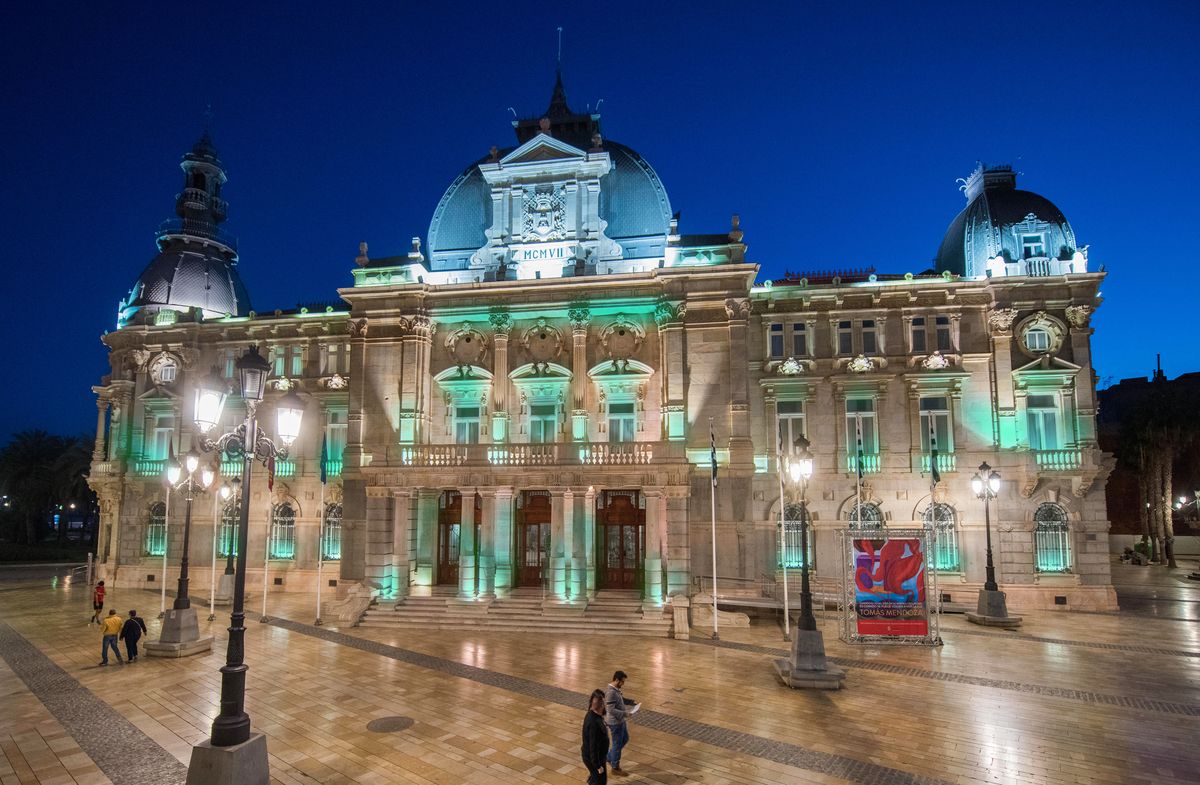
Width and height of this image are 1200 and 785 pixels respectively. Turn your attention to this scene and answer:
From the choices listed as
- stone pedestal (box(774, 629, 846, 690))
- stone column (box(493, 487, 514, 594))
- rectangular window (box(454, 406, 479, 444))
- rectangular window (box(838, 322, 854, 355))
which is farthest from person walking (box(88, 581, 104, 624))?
rectangular window (box(838, 322, 854, 355))

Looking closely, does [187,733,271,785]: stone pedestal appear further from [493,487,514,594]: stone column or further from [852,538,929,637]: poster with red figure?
[493,487,514,594]: stone column

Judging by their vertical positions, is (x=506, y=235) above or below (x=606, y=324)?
above

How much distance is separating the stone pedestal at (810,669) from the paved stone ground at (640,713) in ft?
1.38

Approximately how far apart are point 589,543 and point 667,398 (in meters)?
7.30

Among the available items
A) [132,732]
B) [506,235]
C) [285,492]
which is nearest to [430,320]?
[506,235]

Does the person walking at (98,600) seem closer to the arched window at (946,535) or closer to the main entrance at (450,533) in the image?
the main entrance at (450,533)

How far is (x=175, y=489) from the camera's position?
125ft

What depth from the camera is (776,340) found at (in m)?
34.1

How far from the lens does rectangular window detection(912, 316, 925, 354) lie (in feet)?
109

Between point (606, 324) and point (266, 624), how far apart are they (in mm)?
19176

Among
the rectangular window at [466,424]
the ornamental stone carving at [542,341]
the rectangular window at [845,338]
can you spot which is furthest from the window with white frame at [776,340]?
the rectangular window at [466,424]

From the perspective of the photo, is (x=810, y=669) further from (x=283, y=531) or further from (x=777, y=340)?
(x=283, y=531)

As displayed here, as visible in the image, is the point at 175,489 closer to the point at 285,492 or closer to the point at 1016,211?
the point at 285,492

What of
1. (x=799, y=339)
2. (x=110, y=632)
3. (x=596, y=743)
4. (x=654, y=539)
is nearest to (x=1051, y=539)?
(x=799, y=339)
